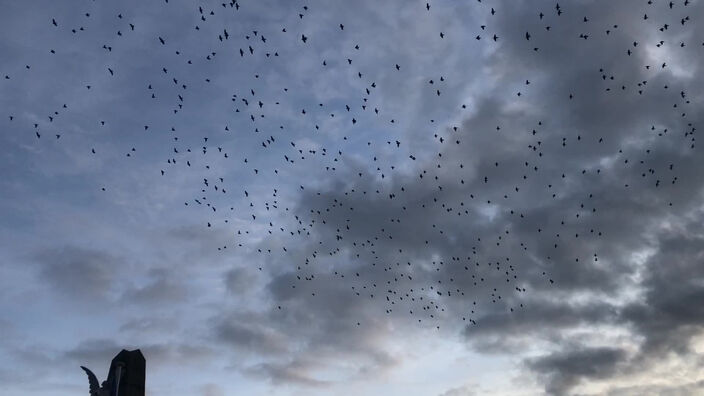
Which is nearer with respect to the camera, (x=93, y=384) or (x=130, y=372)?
(x=93, y=384)

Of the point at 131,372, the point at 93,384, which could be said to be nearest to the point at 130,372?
the point at 131,372

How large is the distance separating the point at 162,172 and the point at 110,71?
10591 millimetres

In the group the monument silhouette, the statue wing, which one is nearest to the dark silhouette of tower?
the monument silhouette

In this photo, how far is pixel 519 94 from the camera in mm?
52062

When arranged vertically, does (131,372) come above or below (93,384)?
above

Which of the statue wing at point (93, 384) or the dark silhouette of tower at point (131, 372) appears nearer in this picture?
the statue wing at point (93, 384)

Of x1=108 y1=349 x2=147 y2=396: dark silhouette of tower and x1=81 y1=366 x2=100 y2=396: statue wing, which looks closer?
x1=81 y1=366 x2=100 y2=396: statue wing

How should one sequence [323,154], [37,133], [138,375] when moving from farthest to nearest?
[323,154]
[37,133]
[138,375]

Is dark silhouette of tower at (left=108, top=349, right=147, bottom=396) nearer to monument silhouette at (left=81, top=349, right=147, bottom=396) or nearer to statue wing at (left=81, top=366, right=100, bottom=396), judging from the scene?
monument silhouette at (left=81, top=349, right=147, bottom=396)

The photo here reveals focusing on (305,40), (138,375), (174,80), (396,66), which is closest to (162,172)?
(174,80)

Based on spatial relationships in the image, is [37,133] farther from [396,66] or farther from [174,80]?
[396,66]

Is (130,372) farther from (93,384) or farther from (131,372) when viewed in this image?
(93,384)

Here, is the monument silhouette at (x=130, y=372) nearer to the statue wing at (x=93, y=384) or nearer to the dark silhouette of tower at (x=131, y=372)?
the dark silhouette of tower at (x=131, y=372)

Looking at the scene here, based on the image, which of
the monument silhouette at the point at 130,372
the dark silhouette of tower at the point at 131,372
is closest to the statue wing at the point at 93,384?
the monument silhouette at the point at 130,372
